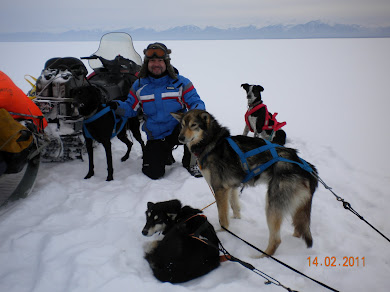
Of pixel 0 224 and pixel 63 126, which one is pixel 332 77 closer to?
pixel 63 126

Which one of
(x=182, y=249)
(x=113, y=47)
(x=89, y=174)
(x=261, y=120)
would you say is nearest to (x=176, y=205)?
(x=182, y=249)

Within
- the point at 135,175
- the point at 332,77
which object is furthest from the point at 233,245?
the point at 332,77

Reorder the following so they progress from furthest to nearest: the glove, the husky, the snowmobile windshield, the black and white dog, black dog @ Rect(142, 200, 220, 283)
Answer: the snowmobile windshield
the black and white dog
the glove
the husky
black dog @ Rect(142, 200, 220, 283)

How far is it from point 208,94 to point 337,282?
9.45m

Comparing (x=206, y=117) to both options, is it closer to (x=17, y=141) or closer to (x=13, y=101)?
(x=17, y=141)

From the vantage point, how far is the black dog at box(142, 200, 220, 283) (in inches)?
77.8

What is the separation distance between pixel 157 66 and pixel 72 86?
1358mm

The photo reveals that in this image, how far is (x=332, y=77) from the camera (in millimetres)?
14102

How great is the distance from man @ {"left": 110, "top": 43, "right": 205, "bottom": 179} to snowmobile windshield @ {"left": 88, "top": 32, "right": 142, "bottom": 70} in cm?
209

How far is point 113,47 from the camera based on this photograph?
18.4 feet

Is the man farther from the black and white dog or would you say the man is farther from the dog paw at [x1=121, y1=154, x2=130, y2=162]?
the black and white dog

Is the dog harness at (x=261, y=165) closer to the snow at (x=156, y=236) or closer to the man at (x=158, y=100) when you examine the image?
the snow at (x=156, y=236)
